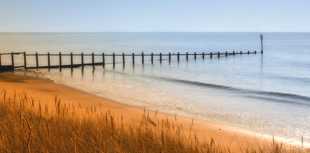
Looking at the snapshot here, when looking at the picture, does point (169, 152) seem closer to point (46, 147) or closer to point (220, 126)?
point (46, 147)

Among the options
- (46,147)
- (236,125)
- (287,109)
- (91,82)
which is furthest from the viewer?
(91,82)

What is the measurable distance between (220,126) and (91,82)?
13529 mm

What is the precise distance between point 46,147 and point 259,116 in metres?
10.1

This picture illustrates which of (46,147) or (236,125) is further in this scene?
(236,125)

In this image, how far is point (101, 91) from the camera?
17.3m

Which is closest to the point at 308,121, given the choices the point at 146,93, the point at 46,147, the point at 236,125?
the point at 236,125

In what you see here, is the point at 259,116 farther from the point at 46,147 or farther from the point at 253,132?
the point at 46,147

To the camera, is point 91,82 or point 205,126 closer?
point 205,126

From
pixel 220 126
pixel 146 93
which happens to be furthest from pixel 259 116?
pixel 146 93

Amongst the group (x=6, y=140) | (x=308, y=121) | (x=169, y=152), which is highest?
(x=6, y=140)

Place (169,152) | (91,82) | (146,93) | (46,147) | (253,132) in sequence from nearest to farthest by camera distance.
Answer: (46,147) → (169,152) → (253,132) → (146,93) → (91,82)

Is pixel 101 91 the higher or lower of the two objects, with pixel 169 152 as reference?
lower

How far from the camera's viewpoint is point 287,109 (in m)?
13.4

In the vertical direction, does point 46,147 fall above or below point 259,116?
above
